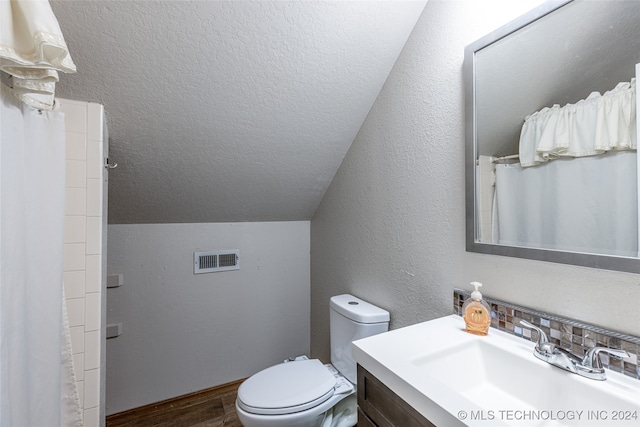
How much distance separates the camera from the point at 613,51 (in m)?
0.74

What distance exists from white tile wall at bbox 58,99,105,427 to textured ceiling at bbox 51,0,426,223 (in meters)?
0.16

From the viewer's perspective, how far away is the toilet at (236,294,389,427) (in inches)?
46.4

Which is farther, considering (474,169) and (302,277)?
(302,277)

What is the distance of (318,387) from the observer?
1.30 m

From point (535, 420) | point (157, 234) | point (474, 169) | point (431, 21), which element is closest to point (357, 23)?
point (431, 21)

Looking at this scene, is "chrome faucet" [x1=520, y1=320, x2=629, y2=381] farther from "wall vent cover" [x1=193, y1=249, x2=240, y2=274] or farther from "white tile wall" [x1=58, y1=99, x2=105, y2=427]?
"wall vent cover" [x1=193, y1=249, x2=240, y2=274]

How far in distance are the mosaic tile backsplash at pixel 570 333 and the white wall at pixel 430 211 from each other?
3cm

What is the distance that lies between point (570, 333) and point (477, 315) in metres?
0.22

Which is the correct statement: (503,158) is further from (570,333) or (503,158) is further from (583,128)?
(570,333)

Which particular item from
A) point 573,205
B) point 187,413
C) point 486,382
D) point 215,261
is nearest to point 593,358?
point 486,382

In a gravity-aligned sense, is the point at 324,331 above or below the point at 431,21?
below

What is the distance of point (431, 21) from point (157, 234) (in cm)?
187

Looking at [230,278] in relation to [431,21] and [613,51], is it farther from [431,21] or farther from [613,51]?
[613,51]

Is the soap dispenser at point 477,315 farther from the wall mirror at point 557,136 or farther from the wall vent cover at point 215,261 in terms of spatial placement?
the wall vent cover at point 215,261
